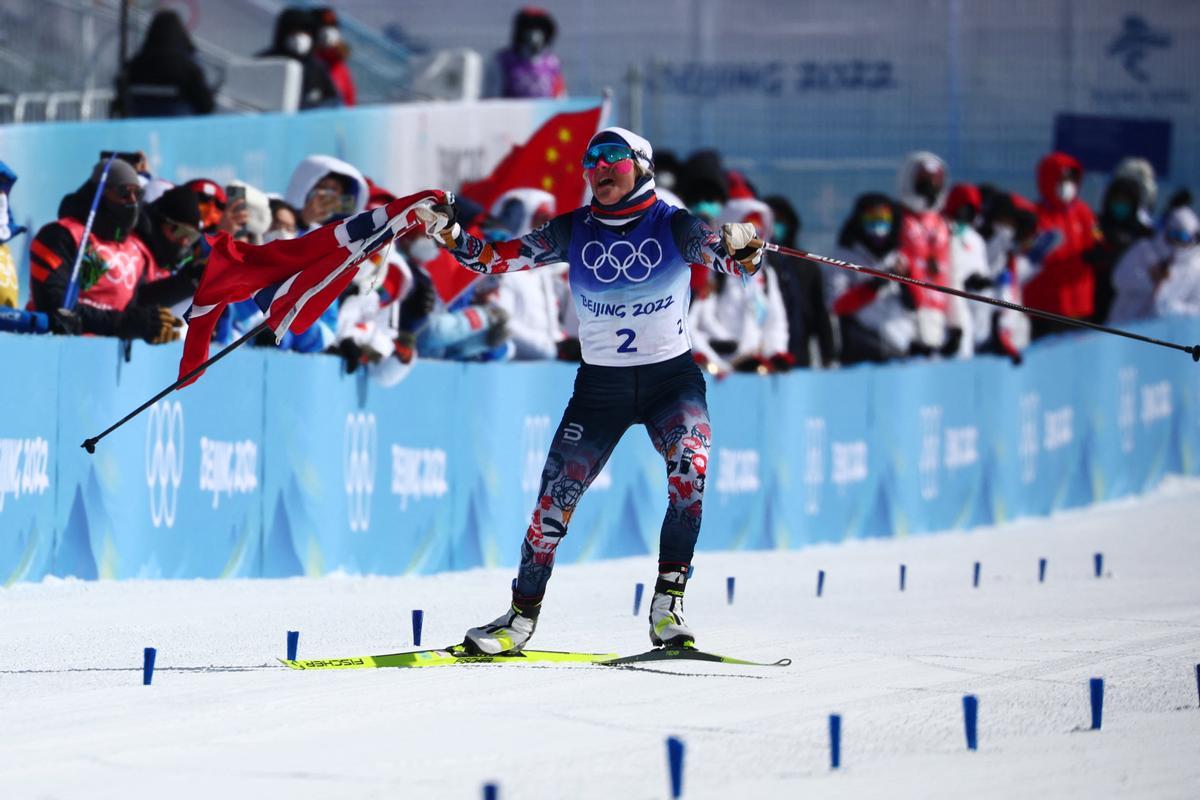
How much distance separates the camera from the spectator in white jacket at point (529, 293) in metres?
15.4

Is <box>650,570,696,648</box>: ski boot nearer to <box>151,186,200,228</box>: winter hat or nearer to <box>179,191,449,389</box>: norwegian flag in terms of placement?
<box>179,191,449,389</box>: norwegian flag

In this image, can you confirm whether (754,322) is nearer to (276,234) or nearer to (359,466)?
(359,466)

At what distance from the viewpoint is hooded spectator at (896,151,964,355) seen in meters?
19.1

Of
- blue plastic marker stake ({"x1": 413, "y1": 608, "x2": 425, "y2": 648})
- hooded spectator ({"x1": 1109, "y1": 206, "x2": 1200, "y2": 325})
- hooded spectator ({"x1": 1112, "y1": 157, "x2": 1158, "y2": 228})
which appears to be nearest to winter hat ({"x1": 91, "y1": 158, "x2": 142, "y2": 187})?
blue plastic marker stake ({"x1": 413, "y1": 608, "x2": 425, "y2": 648})

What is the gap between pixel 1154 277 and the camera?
74.4 feet

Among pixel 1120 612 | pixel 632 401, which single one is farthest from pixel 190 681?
pixel 1120 612

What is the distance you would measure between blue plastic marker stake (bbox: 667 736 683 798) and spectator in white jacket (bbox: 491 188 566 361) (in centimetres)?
871

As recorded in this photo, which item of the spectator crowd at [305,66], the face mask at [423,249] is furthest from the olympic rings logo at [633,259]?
the spectator crowd at [305,66]

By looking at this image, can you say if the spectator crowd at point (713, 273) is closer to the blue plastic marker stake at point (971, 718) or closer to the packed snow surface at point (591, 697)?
the packed snow surface at point (591, 697)

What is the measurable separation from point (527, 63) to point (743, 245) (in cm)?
1145

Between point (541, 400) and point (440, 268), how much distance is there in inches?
42.2

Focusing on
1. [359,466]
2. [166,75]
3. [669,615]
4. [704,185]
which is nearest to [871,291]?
[704,185]

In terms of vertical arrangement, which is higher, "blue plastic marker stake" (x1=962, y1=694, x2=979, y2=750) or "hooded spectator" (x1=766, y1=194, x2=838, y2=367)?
"hooded spectator" (x1=766, y1=194, x2=838, y2=367)

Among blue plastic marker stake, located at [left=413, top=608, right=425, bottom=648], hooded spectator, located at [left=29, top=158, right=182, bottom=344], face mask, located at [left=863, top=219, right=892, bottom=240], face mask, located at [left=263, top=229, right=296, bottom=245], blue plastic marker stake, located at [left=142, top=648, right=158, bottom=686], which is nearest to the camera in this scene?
blue plastic marker stake, located at [left=142, top=648, right=158, bottom=686]
